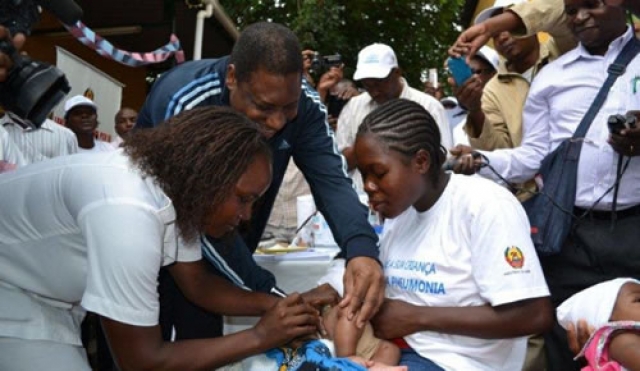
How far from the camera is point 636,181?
8.55ft

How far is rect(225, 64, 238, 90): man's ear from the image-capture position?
98.5 inches

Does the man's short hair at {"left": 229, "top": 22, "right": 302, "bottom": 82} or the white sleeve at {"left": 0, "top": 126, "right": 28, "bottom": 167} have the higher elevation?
the man's short hair at {"left": 229, "top": 22, "right": 302, "bottom": 82}

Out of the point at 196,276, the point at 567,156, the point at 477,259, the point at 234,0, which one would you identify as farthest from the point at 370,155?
the point at 234,0

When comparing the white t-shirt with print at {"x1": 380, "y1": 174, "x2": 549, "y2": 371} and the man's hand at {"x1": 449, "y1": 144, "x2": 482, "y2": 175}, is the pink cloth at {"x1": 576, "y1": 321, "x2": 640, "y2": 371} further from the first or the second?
the man's hand at {"x1": 449, "y1": 144, "x2": 482, "y2": 175}

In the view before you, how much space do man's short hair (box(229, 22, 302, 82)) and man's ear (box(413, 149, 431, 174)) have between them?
0.53m

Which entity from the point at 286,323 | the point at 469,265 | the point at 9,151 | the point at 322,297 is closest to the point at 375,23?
the point at 9,151

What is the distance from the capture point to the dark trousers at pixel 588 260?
8.42 feet

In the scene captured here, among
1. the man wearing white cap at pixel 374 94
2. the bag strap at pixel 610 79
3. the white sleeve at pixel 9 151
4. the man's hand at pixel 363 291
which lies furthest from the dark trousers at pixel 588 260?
the white sleeve at pixel 9 151

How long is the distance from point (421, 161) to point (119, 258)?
1031 millimetres

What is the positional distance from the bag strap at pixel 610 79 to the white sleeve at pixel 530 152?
0.81ft

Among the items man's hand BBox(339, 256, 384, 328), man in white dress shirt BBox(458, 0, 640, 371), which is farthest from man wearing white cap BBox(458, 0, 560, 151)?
man's hand BBox(339, 256, 384, 328)

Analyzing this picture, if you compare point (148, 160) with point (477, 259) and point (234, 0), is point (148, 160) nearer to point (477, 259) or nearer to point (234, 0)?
point (477, 259)

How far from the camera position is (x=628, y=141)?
2477 millimetres

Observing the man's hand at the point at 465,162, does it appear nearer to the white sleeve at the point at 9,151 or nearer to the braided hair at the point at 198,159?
the braided hair at the point at 198,159
